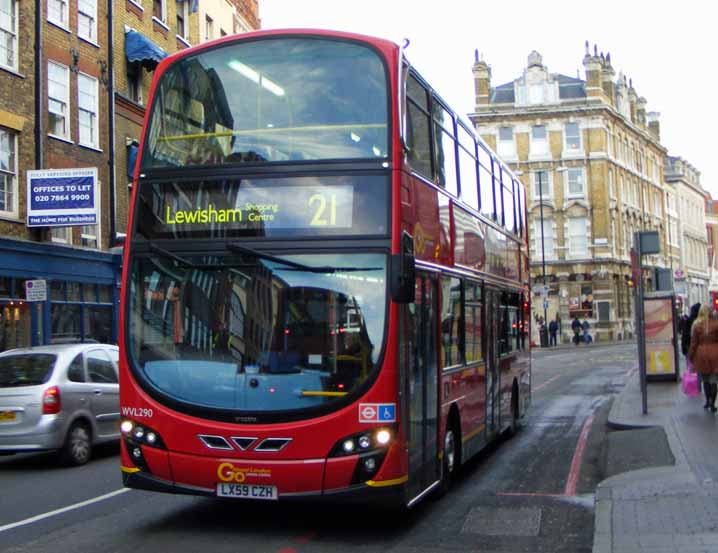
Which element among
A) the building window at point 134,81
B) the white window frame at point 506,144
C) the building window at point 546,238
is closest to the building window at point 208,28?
the building window at point 134,81

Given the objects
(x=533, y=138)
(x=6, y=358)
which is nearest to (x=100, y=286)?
(x=6, y=358)

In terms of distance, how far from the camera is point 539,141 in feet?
240

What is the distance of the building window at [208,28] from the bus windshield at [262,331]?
2878cm

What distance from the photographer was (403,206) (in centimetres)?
854

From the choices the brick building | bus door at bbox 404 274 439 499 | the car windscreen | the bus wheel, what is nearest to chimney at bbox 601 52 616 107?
the brick building

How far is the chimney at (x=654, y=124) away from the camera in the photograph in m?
93.6

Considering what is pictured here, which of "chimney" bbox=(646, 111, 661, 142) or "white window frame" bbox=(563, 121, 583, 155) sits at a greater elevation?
"chimney" bbox=(646, 111, 661, 142)

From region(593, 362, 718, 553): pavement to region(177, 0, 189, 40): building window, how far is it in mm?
24315

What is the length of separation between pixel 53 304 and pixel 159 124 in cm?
1721

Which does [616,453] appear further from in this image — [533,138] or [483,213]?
[533,138]

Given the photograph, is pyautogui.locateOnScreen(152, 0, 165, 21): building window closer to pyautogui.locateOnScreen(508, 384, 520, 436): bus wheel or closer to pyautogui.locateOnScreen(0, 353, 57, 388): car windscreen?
pyautogui.locateOnScreen(0, 353, 57, 388): car windscreen

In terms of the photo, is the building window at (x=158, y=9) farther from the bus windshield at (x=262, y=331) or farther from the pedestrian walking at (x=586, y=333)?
the pedestrian walking at (x=586, y=333)

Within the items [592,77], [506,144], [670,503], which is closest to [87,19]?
[670,503]

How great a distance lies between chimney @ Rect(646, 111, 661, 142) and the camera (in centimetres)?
9356
